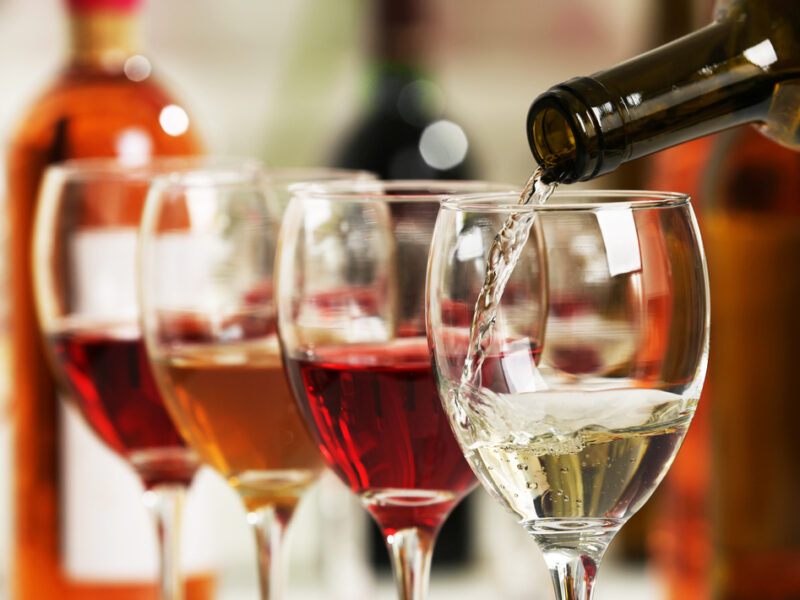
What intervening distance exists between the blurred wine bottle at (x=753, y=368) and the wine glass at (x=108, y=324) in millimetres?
387

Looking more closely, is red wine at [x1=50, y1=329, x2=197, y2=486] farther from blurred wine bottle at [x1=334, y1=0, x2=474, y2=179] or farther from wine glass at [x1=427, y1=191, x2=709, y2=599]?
blurred wine bottle at [x1=334, y1=0, x2=474, y2=179]

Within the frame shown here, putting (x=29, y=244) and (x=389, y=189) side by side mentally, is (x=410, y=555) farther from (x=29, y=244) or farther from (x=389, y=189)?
(x=29, y=244)

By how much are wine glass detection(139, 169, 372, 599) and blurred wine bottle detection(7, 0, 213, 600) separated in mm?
305

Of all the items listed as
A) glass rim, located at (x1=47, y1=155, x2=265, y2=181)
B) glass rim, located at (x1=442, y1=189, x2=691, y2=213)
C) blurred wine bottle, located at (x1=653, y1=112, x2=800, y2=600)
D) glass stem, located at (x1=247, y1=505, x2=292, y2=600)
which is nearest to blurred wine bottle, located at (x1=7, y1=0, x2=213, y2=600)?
glass rim, located at (x1=47, y1=155, x2=265, y2=181)

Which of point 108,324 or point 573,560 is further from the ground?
point 108,324

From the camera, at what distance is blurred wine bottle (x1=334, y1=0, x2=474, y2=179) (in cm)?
110

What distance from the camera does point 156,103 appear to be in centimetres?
98

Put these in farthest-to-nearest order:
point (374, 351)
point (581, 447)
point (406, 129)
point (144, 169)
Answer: point (406, 129), point (144, 169), point (374, 351), point (581, 447)

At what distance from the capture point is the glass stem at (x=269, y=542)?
2.22 feet

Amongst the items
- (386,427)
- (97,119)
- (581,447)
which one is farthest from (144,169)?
(581,447)

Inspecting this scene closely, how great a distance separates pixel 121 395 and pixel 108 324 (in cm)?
5

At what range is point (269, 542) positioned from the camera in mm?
678

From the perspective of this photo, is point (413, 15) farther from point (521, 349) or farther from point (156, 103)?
point (521, 349)

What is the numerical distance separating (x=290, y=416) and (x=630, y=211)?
24 cm
